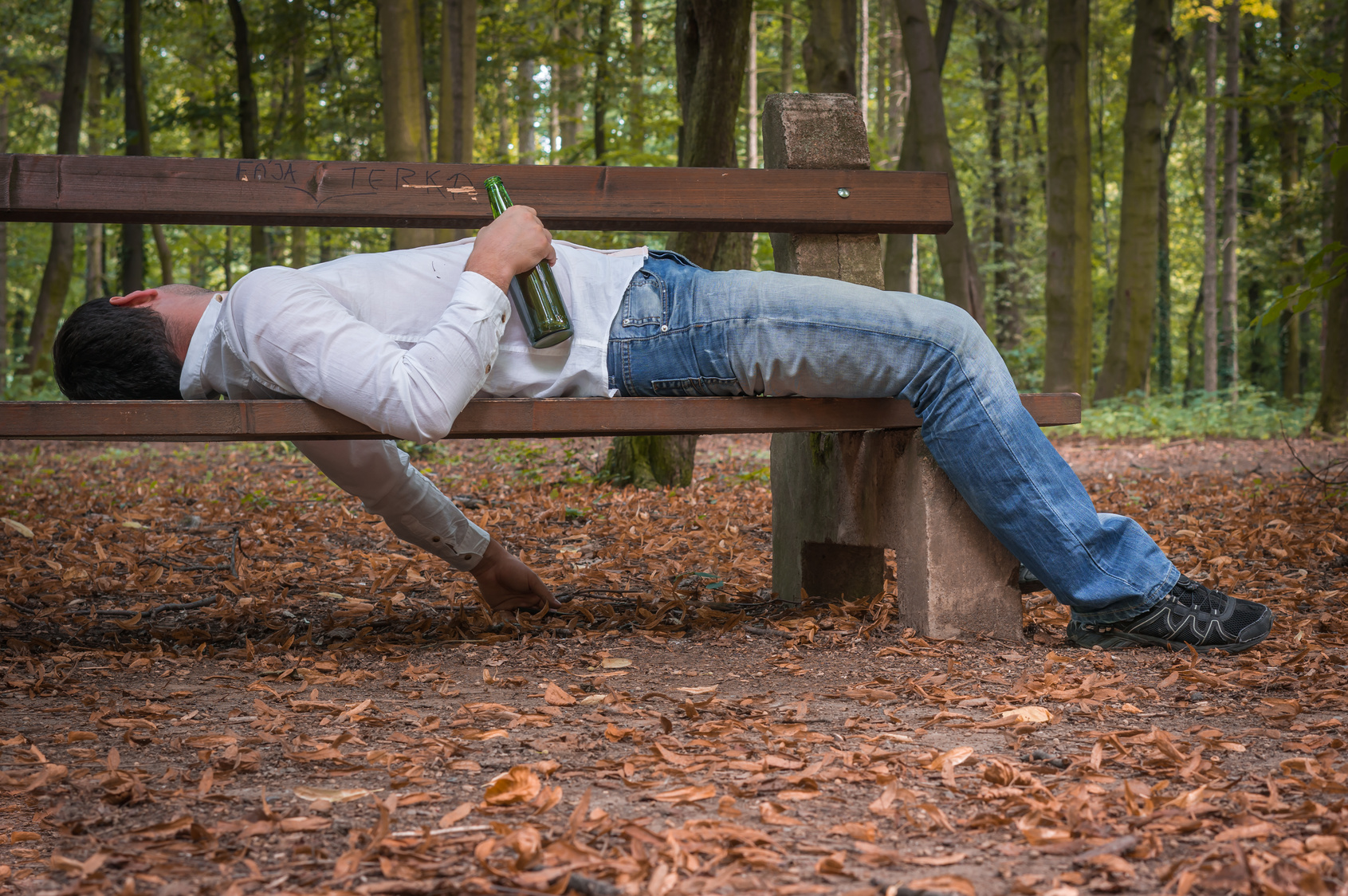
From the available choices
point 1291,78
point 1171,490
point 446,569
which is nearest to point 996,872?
point 446,569

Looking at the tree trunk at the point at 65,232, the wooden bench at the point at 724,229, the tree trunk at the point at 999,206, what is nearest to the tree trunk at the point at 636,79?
the tree trunk at the point at 65,232

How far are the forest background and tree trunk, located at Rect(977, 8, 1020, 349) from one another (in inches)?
3.4

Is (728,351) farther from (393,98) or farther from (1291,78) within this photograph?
(1291,78)

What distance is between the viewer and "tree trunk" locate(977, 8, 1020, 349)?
2208 cm

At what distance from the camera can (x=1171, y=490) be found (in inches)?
258

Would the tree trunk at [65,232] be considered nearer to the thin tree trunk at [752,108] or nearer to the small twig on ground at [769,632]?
the thin tree trunk at [752,108]

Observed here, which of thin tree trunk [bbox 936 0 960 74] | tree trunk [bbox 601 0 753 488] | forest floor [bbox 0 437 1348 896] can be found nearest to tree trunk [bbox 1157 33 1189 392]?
thin tree trunk [bbox 936 0 960 74]

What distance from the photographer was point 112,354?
104 inches

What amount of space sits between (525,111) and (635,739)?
664 inches

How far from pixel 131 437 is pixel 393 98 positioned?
699cm

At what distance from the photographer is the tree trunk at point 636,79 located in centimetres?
1342

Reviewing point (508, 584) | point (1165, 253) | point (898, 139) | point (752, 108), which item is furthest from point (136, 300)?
point (1165, 253)

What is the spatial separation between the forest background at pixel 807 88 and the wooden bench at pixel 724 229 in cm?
273

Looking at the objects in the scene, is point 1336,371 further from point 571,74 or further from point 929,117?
point 571,74
